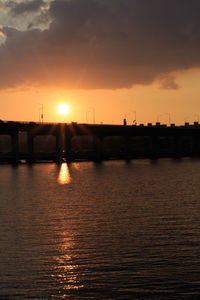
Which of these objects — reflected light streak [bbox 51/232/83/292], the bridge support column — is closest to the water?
reflected light streak [bbox 51/232/83/292]

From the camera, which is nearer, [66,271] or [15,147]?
[66,271]

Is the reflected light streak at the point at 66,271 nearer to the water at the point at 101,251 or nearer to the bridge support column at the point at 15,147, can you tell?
the water at the point at 101,251

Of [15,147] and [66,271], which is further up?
[15,147]

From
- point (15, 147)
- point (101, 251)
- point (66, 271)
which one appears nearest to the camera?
point (66, 271)

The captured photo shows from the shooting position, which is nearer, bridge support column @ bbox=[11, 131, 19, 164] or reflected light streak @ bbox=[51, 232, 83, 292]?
reflected light streak @ bbox=[51, 232, 83, 292]

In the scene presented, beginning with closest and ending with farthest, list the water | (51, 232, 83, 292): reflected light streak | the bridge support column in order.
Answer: the water → (51, 232, 83, 292): reflected light streak → the bridge support column

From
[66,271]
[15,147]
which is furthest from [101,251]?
[15,147]

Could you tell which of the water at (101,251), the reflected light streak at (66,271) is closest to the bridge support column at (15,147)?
the water at (101,251)

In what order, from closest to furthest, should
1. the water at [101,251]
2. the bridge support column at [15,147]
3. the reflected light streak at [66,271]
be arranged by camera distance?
1. the water at [101,251]
2. the reflected light streak at [66,271]
3. the bridge support column at [15,147]

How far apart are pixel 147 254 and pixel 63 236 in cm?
933

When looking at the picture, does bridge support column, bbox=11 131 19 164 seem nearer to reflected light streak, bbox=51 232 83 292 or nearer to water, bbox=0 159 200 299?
water, bbox=0 159 200 299

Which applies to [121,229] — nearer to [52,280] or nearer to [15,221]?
[15,221]

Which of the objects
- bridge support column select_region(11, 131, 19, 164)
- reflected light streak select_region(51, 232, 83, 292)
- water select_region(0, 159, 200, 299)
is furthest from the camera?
bridge support column select_region(11, 131, 19, 164)

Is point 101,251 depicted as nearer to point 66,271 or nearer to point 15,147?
point 66,271
